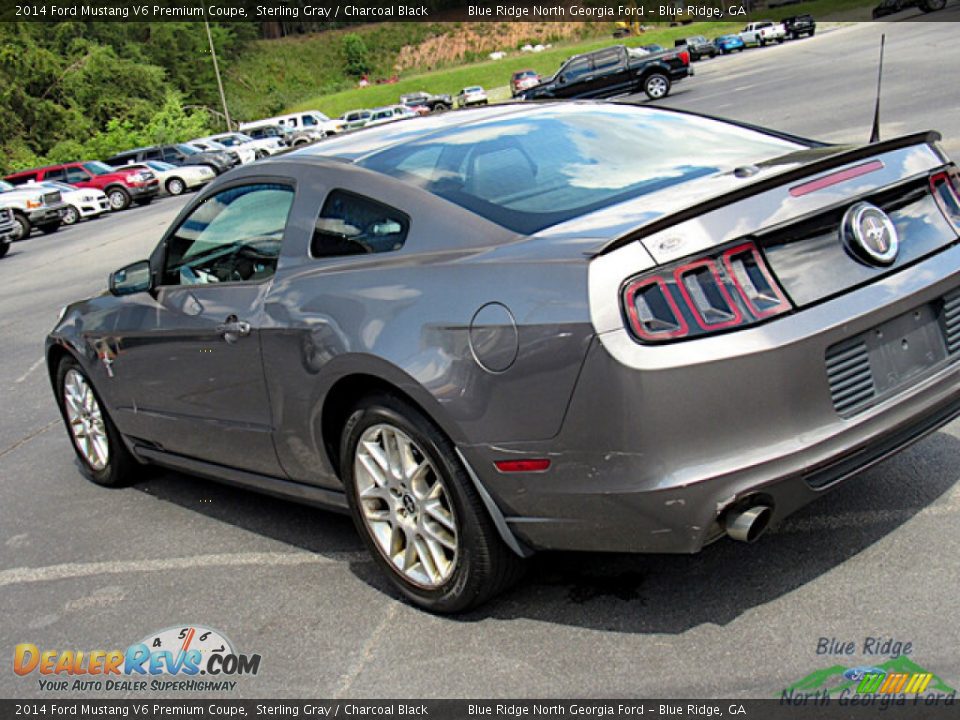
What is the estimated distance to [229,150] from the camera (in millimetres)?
43469

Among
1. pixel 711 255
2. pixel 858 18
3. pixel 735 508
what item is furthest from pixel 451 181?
pixel 858 18

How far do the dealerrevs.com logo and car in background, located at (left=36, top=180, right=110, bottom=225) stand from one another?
91.6ft

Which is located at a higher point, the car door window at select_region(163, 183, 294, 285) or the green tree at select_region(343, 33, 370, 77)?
the car door window at select_region(163, 183, 294, 285)

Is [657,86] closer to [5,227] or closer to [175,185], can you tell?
[175,185]

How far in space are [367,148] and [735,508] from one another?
214 cm

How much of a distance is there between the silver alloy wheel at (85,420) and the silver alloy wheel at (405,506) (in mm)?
2422

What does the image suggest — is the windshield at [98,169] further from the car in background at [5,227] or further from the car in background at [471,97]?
the car in background at [471,97]

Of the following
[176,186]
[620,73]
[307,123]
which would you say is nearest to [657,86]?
[620,73]

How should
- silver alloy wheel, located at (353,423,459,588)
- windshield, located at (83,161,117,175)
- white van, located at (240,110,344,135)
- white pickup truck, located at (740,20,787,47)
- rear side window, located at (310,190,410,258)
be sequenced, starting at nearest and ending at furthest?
silver alloy wheel, located at (353,423,459,588)
rear side window, located at (310,190,410,258)
windshield, located at (83,161,117,175)
white van, located at (240,110,344,135)
white pickup truck, located at (740,20,787,47)

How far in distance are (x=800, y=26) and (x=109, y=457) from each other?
57.7m

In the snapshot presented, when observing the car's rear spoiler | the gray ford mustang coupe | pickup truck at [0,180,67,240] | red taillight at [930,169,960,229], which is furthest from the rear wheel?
red taillight at [930,169,960,229]

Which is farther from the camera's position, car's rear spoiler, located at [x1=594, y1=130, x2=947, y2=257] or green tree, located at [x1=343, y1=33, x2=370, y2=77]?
green tree, located at [x1=343, y1=33, x2=370, y2=77]

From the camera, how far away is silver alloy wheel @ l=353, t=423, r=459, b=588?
371 centimetres

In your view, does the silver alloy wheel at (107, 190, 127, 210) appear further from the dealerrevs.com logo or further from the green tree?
the green tree
